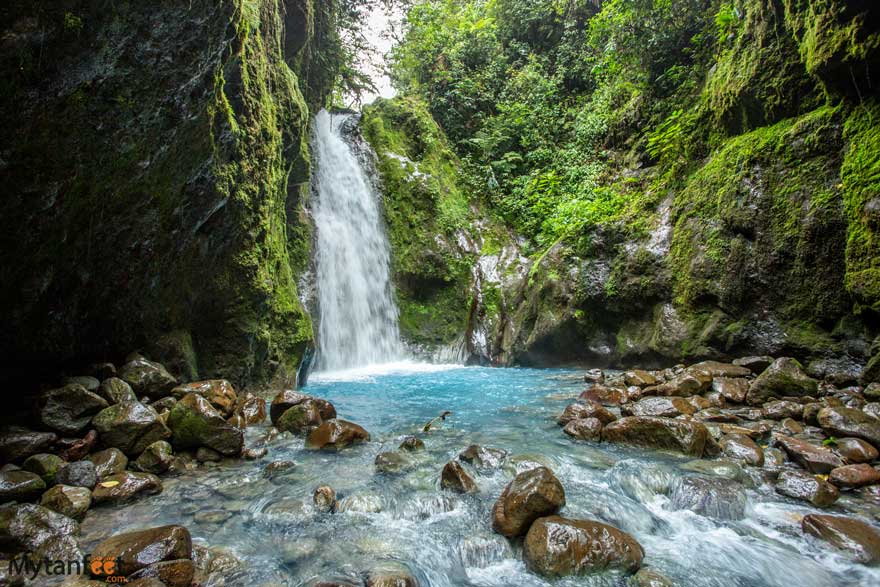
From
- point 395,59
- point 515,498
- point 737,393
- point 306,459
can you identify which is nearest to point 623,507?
point 515,498

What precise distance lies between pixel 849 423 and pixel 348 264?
10.6 m

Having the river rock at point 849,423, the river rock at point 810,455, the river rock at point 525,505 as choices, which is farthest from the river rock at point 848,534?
the river rock at point 525,505

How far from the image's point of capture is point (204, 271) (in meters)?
5.62

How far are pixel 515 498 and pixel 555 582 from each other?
56 centimetres

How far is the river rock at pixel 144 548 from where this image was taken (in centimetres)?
227

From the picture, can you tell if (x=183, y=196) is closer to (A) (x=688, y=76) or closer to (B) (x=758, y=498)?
(B) (x=758, y=498)

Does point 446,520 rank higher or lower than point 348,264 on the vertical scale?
lower

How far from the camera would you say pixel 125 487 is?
3.24 metres

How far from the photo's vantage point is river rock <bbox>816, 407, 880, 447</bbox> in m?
3.81

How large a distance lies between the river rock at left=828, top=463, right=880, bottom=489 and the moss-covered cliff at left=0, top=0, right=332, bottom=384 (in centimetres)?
636

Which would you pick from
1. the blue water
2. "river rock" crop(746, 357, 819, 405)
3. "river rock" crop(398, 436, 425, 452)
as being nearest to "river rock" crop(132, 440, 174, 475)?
the blue water

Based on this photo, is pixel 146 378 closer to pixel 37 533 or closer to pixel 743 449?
pixel 37 533

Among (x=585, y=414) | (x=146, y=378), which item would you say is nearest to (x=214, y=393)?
(x=146, y=378)

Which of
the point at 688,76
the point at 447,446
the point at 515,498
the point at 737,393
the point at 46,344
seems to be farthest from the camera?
the point at 688,76
